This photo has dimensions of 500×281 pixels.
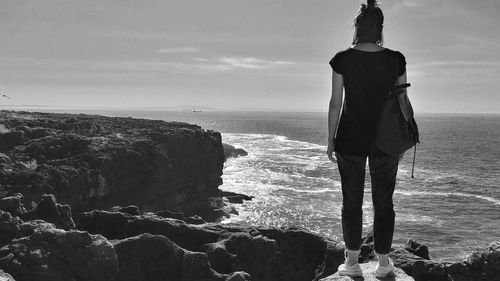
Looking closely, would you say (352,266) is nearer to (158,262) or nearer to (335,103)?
(335,103)

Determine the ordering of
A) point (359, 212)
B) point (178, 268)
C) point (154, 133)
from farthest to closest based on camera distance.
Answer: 1. point (154, 133)
2. point (178, 268)
3. point (359, 212)

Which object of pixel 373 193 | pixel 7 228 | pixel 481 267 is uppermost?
pixel 373 193

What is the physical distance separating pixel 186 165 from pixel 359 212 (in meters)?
49.4

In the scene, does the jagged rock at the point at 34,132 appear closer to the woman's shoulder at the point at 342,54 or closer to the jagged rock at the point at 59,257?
the jagged rock at the point at 59,257

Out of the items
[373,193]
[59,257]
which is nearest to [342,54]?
[373,193]

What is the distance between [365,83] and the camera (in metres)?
6.28

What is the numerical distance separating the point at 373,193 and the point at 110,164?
39.8 metres

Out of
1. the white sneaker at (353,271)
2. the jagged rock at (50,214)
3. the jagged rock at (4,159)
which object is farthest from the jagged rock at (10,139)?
the white sneaker at (353,271)

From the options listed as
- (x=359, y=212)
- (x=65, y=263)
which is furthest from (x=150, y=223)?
(x=359, y=212)

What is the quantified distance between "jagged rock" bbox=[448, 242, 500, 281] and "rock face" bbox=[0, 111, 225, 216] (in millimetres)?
29484

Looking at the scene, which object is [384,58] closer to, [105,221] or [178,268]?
[178,268]

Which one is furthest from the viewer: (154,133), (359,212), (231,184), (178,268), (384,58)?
(231,184)

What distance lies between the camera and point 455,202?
6050 cm

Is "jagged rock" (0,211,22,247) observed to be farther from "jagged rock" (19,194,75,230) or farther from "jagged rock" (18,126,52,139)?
"jagged rock" (18,126,52,139)
